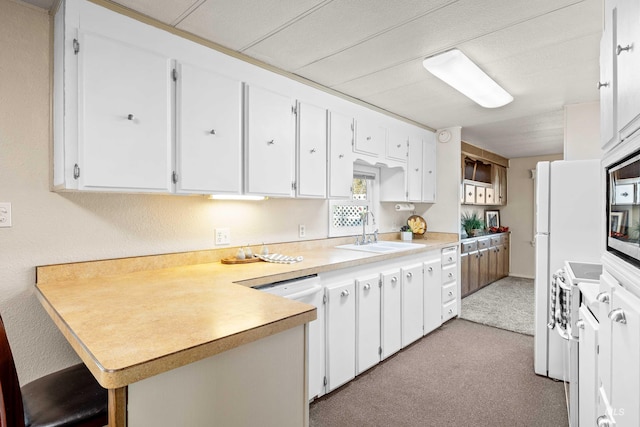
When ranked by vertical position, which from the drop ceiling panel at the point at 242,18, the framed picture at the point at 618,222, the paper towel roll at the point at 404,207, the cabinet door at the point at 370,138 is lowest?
the framed picture at the point at 618,222

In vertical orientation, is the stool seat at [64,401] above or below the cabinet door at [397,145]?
below

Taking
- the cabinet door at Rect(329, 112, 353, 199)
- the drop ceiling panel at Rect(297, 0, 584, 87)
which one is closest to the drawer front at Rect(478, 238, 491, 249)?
the cabinet door at Rect(329, 112, 353, 199)

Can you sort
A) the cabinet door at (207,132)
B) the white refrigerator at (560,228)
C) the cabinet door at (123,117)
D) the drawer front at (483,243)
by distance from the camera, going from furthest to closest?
the drawer front at (483,243)
the white refrigerator at (560,228)
the cabinet door at (207,132)
the cabinet door at (123,117)

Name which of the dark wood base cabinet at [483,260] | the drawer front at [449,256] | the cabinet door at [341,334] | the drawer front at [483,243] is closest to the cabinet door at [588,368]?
the cabinet door at [341,334]

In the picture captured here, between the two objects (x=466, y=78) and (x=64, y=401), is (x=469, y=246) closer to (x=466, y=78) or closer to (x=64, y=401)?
(x=466, y=78)

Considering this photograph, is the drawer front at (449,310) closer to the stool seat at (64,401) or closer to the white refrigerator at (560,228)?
the white refrigerator at (560,228)

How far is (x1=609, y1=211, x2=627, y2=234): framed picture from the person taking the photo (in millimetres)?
913

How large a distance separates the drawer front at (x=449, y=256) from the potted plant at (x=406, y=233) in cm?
44

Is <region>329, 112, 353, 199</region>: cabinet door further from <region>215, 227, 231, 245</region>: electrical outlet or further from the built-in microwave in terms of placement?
the built-in microwave

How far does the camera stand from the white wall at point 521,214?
644 cm

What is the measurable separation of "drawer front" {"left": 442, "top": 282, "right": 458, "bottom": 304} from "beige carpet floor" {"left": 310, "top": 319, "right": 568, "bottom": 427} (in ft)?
2.06

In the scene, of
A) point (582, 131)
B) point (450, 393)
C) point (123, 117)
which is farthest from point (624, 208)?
point (582, 131)

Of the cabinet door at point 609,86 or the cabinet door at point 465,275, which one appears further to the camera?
the cabinet door at point 465,275

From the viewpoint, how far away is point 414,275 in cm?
314
